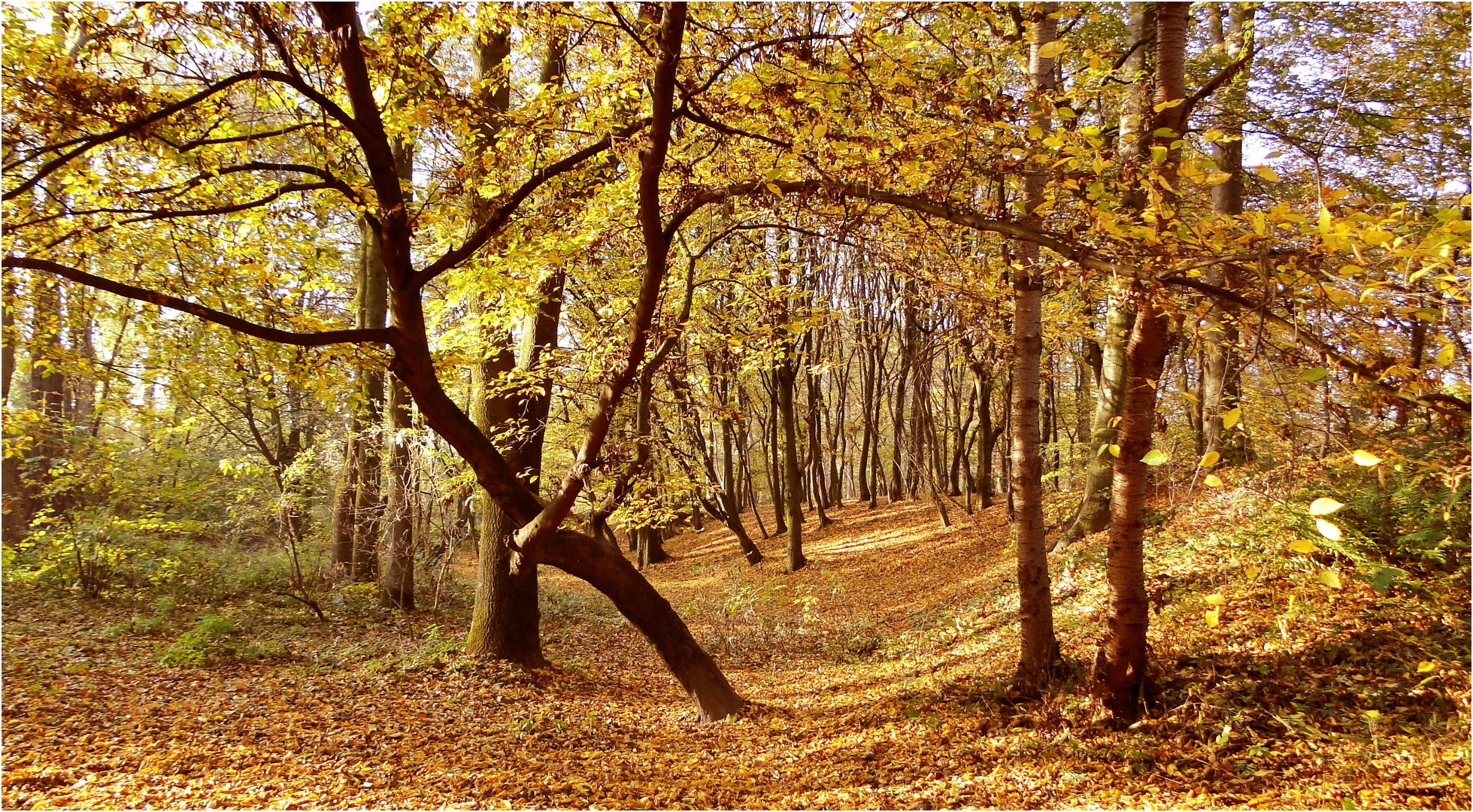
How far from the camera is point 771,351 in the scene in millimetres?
9711

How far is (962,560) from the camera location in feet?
40.1

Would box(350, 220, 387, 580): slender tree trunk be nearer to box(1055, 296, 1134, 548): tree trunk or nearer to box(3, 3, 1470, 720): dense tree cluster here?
box(3, 3, 1470, 720): dense tree cluster

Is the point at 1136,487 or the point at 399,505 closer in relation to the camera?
the point at 1136,487

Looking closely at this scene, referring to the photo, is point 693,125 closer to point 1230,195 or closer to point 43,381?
point 1230,195

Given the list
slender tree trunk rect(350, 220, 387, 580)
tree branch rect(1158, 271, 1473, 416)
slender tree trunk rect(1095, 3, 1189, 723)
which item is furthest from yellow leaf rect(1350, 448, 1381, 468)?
slender tree trunk rect(350, 220, 387, 580)

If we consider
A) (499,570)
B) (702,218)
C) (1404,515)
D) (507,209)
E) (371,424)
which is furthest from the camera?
(371,424)

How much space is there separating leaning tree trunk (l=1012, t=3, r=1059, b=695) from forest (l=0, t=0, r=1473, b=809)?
4 centimetres

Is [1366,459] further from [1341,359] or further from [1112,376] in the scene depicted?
[1112,376]

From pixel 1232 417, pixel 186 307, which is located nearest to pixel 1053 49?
pixel 1232 417

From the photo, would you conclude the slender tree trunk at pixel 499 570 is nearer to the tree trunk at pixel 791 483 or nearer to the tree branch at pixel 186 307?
the tree branch at pixel 186 307

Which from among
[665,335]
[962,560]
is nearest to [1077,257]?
[665,335]

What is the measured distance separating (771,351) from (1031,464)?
471 cm

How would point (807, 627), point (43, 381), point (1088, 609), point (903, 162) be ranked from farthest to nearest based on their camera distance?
1. point (43, 381)
2. point (807, 627)
3. point (1088, 609)
4. point (903, 162)

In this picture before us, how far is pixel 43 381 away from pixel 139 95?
11009mm
